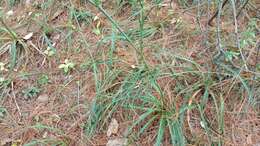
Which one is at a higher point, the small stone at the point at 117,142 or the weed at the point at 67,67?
the weed at the point at 67,67

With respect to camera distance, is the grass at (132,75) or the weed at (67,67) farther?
the weed at (67,67)

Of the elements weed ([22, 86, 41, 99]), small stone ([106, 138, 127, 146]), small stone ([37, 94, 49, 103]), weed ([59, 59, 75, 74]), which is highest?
weed ([59, 59, 75, 74])

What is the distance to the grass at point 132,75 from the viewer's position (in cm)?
198

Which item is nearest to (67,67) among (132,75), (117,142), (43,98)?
(43,98)

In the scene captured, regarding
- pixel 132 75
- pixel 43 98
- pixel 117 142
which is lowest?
pixel 117 142

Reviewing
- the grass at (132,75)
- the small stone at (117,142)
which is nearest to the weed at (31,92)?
the grass at (132,75)

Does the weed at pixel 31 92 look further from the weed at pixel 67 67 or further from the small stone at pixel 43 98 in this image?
the weed at pixel 67 67

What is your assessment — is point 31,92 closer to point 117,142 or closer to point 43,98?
point 43,98

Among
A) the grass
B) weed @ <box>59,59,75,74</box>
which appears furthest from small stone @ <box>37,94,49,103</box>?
weed @ <box>59,59,75,74</box>

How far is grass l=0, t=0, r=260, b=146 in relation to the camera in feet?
6.50

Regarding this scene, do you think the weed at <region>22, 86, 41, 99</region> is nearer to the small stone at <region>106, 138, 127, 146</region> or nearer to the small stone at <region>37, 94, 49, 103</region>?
the small stone at <region>37, 94, 49, 103</region>

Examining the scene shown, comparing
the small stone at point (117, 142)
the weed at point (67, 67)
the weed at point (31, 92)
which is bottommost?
the small stone at point (117, 142)

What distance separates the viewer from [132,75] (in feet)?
7.08

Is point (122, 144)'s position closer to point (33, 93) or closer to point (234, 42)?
point (33, 93)
